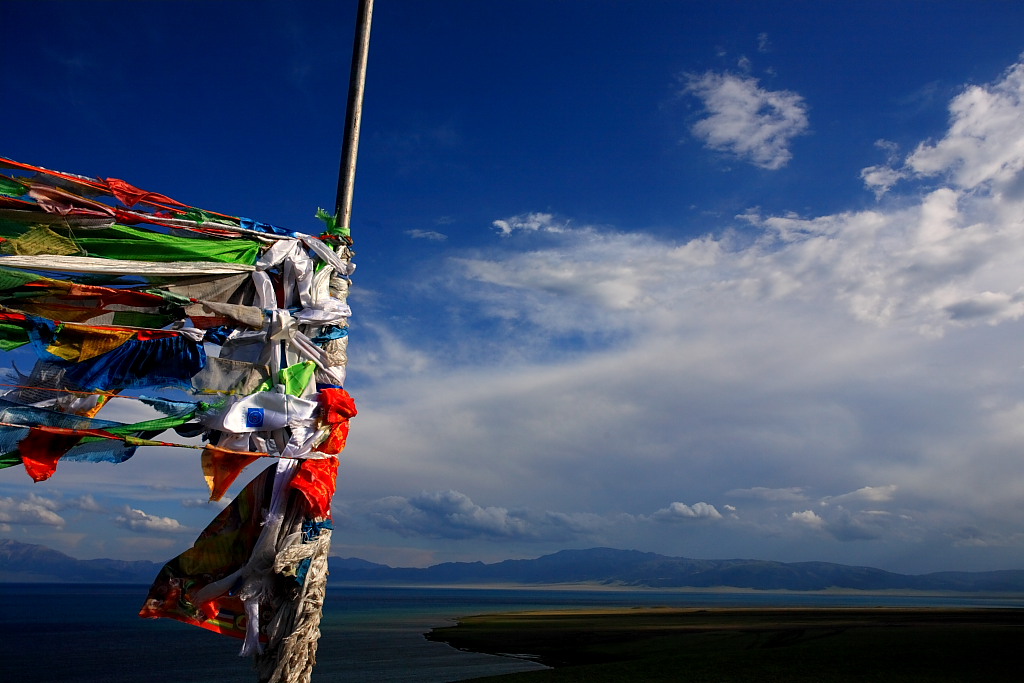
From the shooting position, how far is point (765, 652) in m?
37.2

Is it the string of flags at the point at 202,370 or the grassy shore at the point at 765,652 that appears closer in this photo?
the string of flags at the point at 202,370

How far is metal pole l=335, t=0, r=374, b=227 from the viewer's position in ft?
21.0

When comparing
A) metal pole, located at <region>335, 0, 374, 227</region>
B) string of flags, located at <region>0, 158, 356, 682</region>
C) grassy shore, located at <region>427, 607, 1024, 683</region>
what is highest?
metal pole, located at <region>335, 0, 374, 227</region>

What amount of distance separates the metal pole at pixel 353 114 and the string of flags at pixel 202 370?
441mm

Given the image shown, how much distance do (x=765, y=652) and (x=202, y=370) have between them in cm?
3819

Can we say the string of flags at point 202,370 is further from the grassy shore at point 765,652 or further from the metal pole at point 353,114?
the grassy shore at point 765,652

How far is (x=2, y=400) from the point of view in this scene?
537cm

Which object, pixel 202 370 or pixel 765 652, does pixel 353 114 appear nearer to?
pixel 202 370

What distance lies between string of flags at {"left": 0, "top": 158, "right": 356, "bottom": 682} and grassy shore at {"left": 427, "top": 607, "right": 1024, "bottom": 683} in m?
26.2

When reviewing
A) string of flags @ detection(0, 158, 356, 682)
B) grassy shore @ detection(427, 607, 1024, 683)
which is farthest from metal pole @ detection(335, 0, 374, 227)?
grassy shore @ detection(427, 607, 1024, 683)

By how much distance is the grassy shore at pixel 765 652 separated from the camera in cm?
2869

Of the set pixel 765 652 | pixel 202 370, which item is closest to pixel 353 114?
pixel 202 370

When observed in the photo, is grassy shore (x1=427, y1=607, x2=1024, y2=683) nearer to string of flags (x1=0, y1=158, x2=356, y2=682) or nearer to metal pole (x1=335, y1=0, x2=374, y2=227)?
string of flags (x1=0, y1=158, x2=356, y2=682)

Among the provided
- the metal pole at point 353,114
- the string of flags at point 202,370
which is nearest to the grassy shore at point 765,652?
the string of flags at point 202,370
